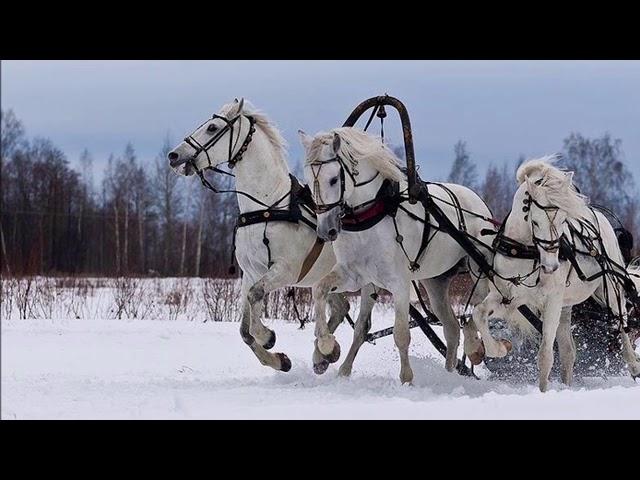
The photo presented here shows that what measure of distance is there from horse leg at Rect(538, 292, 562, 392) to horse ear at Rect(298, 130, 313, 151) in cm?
229

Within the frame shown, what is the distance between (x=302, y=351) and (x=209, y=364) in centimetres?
158

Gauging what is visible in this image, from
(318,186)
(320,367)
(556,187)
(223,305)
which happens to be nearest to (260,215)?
(318,186)

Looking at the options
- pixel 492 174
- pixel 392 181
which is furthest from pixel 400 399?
pixel 492 174

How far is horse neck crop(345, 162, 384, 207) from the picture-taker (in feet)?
24.3

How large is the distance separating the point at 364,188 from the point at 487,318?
149 centimetres

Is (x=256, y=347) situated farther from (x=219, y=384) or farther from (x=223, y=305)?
(x=223, y=305)

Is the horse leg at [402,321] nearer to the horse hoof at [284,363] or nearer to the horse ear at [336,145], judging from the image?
the horse hoof at [284,363]

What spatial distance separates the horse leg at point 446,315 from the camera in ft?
28.2

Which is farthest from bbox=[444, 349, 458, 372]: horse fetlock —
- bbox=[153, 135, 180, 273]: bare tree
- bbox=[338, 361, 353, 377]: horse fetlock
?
bbox=[153, 135, 180, 273]: bare tree

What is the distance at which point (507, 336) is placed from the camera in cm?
912

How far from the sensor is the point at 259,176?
8.02m

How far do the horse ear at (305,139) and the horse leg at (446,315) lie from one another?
2038mm

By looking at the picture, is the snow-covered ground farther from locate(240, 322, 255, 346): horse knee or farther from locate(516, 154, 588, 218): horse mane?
locate(516, 154, 588, 218): horse mane

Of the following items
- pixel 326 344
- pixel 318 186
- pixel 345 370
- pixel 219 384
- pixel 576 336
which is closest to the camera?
pixel 318 186
